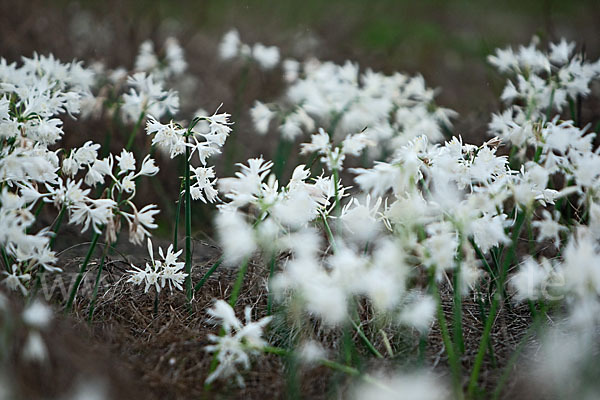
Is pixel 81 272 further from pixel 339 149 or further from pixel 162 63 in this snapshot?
pixel 162 63

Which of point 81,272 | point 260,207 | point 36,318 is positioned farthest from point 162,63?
point 36,318

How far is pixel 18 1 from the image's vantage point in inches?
180

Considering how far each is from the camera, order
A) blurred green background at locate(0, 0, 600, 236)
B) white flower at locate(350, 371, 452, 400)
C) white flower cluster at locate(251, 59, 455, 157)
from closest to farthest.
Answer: white flower at locate(350, 371, 452, 400) → white flower cluster at locate(251, 59, 455, 157) → blurred green background at locate(0, 0, 600, 236)

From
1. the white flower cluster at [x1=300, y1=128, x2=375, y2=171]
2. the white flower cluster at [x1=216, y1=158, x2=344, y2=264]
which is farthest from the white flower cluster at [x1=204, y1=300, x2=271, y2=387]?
the white flower cluster at [x1=300, y1=128, x2=375, y2=171]

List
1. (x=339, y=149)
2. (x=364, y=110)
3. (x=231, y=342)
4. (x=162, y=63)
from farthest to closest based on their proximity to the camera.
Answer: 1. (x=162, y=63)
2. (x=364, y=110)
3. (x=339, y=149)
4. (x=231, y=342)

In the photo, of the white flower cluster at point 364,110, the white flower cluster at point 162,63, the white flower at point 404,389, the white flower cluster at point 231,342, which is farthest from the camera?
the white flower cluster at point 162,63

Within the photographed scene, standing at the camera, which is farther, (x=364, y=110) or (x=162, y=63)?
(x=162, y=63)

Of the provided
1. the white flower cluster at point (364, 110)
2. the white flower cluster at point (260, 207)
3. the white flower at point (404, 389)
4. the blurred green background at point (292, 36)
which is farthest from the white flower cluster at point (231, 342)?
the white flower cluster at point (364, 110)

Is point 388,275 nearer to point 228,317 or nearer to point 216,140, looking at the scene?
point 228,317

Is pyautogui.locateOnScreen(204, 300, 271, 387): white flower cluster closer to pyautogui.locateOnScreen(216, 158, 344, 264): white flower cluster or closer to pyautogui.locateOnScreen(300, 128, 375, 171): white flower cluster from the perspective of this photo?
pyautogui.locateOnScreen(216, 158, 344, 264): white flower cluster

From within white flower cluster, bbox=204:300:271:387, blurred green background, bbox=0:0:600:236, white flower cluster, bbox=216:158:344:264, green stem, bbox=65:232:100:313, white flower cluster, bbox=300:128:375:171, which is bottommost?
white flower cluster, bbox=204:300:271:387

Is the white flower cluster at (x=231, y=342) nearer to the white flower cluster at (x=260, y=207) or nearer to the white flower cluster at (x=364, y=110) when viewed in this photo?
the white flower cluster at (x=260, y=207)

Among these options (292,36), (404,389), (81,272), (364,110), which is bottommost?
(404,389)

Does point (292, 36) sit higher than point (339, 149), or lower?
higher
